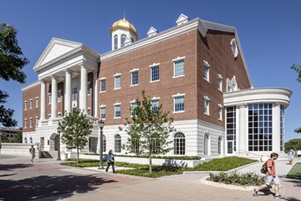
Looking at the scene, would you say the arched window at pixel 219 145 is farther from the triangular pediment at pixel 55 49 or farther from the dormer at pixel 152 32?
the triangular pediment at pixel 55 49

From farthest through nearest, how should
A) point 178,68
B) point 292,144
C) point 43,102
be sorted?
point 292,144, point 43,102, point 178,68

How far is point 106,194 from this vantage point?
10.6 meters

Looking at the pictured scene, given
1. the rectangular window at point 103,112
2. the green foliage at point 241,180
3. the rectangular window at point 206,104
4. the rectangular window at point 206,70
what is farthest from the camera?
the rectangular window at point 103,112

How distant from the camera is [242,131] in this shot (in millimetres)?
29719

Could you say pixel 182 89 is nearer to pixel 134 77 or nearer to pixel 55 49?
pixel 134 77

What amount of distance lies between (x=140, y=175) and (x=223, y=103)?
18309mm

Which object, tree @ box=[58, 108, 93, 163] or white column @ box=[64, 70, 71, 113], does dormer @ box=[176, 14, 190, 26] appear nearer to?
tree @ box=[58, 108, 93, 163]

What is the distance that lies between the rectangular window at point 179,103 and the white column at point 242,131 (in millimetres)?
8752

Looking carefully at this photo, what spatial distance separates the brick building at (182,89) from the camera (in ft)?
82.3

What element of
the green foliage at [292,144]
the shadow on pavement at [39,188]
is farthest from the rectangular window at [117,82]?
the green foliage at [292,144]

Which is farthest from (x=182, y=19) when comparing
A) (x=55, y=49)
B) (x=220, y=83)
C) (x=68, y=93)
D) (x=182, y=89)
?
(x=55, y=49)

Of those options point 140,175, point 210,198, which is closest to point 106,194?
point 210,198

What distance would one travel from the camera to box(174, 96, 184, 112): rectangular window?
2552 centimetres

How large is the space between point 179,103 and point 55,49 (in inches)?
864
